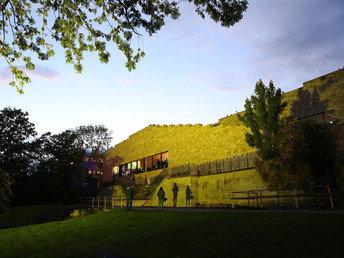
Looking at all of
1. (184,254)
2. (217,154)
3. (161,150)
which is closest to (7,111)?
(161,150)

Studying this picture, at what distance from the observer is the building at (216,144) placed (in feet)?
57.2

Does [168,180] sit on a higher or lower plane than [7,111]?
lower

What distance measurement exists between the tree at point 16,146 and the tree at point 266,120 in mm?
36142

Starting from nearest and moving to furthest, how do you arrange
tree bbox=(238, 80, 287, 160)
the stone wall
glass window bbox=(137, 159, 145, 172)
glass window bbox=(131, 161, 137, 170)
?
1. tree bbox=(238, 80, 287, 160)
2. the stone wall
3. glass window bbox=(137, 159, 145, 172)
4. glass window bbox=(131, 161, 137, 170)

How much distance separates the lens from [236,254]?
5.61 m

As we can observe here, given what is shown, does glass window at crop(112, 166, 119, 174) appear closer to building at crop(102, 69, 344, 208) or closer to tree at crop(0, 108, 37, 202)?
building at crop(102, 69, 344, 208)

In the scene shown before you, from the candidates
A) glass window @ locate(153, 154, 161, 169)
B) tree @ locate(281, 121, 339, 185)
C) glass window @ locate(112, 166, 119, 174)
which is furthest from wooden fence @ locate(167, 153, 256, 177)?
glass window @ locate(112, 166, 119, 174)

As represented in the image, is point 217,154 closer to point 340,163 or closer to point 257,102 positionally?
point 257,102

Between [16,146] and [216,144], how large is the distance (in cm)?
3148

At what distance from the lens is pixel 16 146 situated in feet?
125

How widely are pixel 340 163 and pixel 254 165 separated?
16.9ft

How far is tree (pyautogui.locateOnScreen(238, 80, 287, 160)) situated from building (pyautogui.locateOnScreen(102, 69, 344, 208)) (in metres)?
2.34

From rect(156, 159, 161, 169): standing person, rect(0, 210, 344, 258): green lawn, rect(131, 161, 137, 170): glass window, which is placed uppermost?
rect(131, 161, 137, 170): glass window

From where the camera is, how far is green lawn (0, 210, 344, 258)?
223 inches
